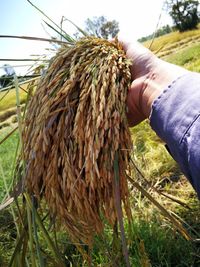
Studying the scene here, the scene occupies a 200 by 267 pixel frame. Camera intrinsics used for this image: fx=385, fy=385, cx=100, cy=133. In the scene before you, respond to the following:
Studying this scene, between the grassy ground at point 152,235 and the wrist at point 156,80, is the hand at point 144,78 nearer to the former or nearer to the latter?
the wrist at point 156,80

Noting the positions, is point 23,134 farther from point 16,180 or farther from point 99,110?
point 99,110

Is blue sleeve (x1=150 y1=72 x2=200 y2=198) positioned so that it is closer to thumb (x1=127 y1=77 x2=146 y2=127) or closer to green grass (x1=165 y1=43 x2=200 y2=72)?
thumb (x1=127 y1=77 x2=146 y2=127)

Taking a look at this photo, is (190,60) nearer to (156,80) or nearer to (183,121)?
(156,80)

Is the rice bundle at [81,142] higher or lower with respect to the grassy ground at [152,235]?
higher

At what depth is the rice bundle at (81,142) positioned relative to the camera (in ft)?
4.86

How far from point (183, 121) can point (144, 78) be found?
48 cm

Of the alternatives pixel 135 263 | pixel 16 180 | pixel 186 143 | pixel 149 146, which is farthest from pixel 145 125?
pixel 186 143

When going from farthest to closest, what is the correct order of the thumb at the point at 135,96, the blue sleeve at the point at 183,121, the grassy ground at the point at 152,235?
the grassy ground at the point at 152,235, the thumb at the point at 135,96, the blue sleeve at the point at 183,121

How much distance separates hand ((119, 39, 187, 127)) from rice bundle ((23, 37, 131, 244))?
0.20 feet

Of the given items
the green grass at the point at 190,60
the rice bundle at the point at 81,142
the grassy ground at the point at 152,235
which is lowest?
the green grass at the point at 190,60

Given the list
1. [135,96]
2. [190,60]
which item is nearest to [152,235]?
[135,96]

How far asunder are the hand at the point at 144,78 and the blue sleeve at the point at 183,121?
125 millimetres

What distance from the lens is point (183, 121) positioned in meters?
1.23

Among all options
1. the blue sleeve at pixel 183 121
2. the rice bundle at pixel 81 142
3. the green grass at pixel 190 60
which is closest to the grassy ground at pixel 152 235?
the rice bundle at pixel 81 142
